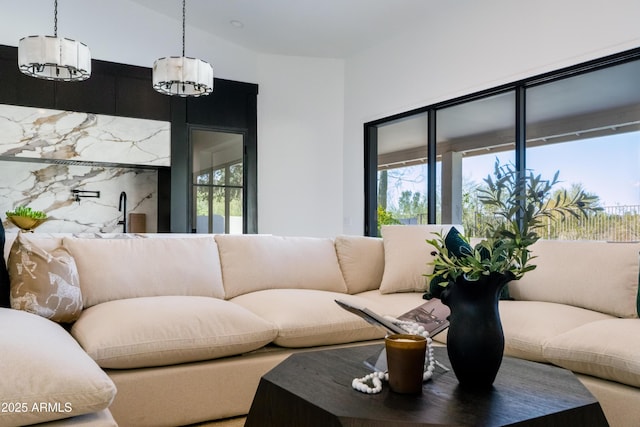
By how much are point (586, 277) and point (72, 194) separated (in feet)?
15.4

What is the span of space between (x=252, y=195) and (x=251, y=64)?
1.51m

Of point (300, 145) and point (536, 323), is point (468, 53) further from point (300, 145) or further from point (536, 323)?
point (536, 323)

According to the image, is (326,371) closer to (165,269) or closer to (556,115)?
(165,269)

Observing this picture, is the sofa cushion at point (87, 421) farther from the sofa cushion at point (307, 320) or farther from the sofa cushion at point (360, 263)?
the sofa cushion at point (360, 263)

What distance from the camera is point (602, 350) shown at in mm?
1984

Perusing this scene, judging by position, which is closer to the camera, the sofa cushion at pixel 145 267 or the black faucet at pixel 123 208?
the sofa cushion at pixel 145 267

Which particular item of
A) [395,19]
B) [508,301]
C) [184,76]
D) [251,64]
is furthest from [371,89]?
[508,301]

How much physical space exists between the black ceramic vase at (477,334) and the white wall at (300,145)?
15.1 ft

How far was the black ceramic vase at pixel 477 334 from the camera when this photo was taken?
1.46 metres

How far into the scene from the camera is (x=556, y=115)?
404 centimetres

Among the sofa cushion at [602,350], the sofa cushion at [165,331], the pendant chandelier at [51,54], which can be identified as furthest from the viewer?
the pendant chandelier at [51,54]

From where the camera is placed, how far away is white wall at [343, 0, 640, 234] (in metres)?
3.62

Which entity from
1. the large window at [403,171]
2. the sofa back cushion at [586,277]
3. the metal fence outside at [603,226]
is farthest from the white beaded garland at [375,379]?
the large window at [403,171]

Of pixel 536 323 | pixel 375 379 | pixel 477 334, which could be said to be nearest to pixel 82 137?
pixel 536 323
